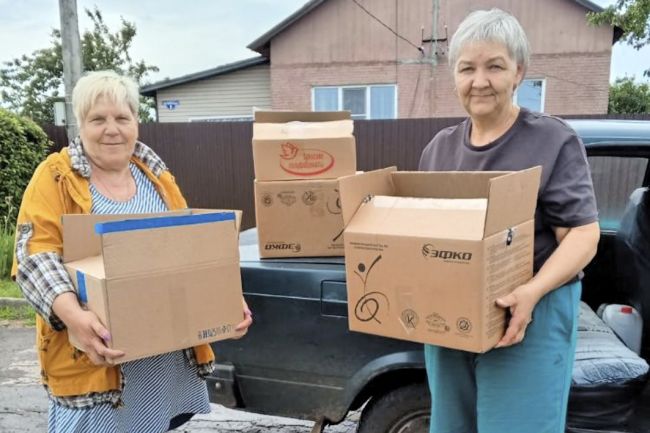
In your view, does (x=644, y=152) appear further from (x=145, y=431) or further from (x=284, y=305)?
(x=145, y=431)

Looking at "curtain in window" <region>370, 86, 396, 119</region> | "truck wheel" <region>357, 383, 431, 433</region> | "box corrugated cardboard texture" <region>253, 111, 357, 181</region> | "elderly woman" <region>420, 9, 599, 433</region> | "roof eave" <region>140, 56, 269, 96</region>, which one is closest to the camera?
"elderly woman" <region>420, 9, 599, 433</region>

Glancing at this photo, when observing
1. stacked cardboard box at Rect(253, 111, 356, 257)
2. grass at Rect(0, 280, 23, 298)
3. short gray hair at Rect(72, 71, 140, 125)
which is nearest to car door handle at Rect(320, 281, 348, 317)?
stacked cardboard box at Rect(253, 111, 356, 257)

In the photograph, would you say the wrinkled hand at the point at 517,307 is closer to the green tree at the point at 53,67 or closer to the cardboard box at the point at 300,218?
the cardboard box at the point at 300,218

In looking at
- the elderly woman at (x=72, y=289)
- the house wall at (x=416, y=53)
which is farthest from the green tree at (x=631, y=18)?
the elderly woman at (x=72, y=289)

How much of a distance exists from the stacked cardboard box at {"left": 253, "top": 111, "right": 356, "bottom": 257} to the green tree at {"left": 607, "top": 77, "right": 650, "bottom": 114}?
21015 mm

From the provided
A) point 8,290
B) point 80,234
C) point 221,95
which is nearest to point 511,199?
A: point 80,234

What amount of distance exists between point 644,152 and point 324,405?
5.72ft

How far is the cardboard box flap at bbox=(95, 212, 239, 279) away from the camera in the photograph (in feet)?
4.76

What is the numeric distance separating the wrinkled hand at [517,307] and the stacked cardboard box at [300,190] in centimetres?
109

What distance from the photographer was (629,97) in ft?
68.1

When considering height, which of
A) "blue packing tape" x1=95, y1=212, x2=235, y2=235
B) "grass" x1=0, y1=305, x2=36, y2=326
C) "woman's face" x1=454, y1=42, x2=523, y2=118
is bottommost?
"grass" x1=0, y1=305, x2=36, y2=326

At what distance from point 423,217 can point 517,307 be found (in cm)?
34

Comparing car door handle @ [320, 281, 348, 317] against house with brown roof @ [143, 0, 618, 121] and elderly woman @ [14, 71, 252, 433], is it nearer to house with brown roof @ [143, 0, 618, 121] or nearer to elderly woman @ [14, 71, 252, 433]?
elderly woman @ [14, 71, 252, 433]

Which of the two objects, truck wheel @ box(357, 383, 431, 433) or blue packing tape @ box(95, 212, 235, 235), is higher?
blue packing tape @ box(95, 212, 235, 235)
